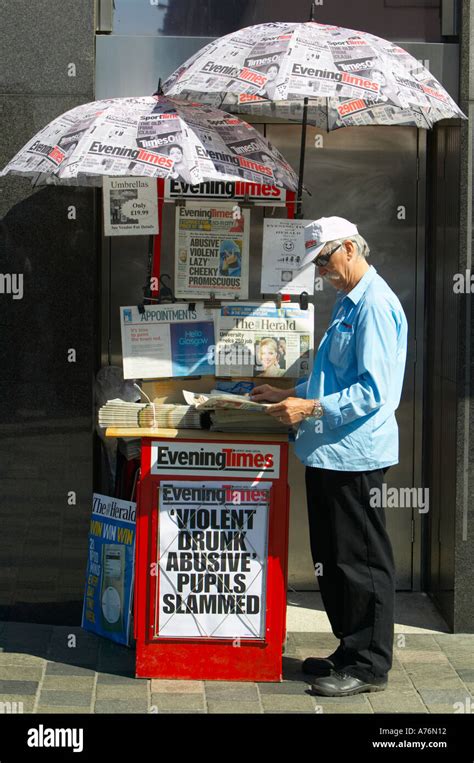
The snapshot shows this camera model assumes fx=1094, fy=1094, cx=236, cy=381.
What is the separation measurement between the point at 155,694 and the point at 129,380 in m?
1.45

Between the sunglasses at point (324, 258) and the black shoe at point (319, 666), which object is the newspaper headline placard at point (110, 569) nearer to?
the black shoe at point (319, 666)

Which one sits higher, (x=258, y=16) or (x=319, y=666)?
(x=258, y=16)

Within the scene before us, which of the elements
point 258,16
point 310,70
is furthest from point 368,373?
point 258,16

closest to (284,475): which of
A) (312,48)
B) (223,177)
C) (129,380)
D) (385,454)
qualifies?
(385,454)

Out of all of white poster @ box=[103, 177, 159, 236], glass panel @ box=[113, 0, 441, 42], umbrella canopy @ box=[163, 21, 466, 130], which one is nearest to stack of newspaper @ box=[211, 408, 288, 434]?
white poster @ box=[103, 177, 159, 236]

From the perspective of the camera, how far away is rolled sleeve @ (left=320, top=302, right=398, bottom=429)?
4.46 metres

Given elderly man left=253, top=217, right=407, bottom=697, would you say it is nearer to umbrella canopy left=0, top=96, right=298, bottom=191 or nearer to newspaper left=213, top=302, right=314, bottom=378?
newspaper left=213, top=302, right=314, bottom=378

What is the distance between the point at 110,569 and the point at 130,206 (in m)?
1.69

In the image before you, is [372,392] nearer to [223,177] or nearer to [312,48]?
[223,177]

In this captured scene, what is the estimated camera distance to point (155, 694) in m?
4.64

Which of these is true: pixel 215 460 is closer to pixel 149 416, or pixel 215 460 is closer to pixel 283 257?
pixel 149 416

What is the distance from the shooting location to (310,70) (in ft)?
14.1

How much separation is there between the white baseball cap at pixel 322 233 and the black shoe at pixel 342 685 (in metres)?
1.77

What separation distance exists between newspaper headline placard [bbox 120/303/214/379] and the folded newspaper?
180 mm
